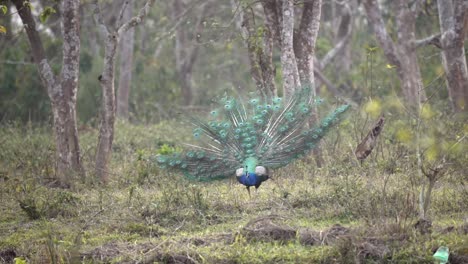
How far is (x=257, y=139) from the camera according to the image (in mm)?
10883

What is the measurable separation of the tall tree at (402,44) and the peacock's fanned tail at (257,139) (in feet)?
21.5

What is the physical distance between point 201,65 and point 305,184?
22.9 m

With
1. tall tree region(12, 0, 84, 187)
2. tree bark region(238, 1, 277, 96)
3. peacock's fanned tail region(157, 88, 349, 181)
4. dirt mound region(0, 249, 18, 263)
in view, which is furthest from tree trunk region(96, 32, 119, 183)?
dirt mound region(0, 249, 18, 263)

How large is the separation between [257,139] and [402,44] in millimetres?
7910

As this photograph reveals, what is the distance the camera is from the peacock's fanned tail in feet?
35.6

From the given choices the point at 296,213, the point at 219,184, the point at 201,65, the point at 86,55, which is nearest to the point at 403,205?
the point at 296,213

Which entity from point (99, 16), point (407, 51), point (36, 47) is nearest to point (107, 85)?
point (99, 16)

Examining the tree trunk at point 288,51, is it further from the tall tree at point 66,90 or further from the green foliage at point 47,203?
the green foliage at point 47,203

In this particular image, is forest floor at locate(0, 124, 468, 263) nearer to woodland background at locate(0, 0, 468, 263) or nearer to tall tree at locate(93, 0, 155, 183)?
woodland background at locate(0, 0, 468, 263)

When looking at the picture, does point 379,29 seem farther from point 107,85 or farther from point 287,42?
point 107,85

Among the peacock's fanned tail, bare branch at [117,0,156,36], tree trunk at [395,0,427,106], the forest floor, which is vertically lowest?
the forest floor

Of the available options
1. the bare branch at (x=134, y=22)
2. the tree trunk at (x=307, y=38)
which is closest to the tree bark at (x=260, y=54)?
the tree trunk at (x=307, y=38)

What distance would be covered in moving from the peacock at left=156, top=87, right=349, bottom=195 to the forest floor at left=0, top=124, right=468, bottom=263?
34cm

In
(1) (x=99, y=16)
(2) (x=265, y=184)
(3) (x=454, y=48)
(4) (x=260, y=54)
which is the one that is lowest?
(2) (x=265, y=184)
